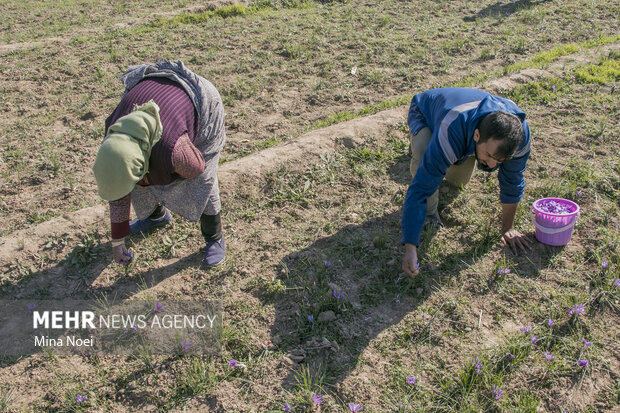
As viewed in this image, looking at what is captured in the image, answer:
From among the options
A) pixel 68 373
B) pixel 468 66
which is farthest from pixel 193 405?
pixel 468 66

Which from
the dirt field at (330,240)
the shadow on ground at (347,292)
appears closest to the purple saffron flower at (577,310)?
the dirt field at (330,240)

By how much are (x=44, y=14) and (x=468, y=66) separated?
730 cm

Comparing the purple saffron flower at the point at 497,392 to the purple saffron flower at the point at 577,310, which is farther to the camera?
the purple saffron flower at the point at 577,310

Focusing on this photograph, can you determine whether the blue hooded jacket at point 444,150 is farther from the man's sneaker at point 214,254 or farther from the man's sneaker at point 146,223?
the man's sneaker at point 146,223

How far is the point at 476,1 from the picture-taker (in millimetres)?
8688

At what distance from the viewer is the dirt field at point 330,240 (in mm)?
2555

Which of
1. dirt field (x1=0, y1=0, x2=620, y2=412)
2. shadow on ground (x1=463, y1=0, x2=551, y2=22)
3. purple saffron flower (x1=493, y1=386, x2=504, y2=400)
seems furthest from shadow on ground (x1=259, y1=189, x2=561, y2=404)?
shadow on ground (x1=463, y1=0, x2=551, y2=22)

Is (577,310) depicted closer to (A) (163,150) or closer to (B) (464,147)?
(B) (464,147)

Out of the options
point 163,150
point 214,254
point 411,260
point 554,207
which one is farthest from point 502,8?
point 163,150

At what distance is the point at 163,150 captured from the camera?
242cm

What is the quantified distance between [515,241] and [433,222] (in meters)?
0.58

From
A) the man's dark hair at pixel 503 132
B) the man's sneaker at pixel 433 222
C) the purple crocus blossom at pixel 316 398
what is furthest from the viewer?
the man's sneaker at pixel 433 222

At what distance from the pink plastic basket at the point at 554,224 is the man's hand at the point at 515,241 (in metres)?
0.11

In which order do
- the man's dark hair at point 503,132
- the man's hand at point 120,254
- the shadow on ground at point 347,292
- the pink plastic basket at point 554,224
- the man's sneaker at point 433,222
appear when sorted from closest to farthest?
the man's dark hair at point 503,132 → the shadow on ground at point 347,292 → the man's hand at point 120,254 → the pink plastic basket at point 554,224 → the man's sneaker at point 433,222
